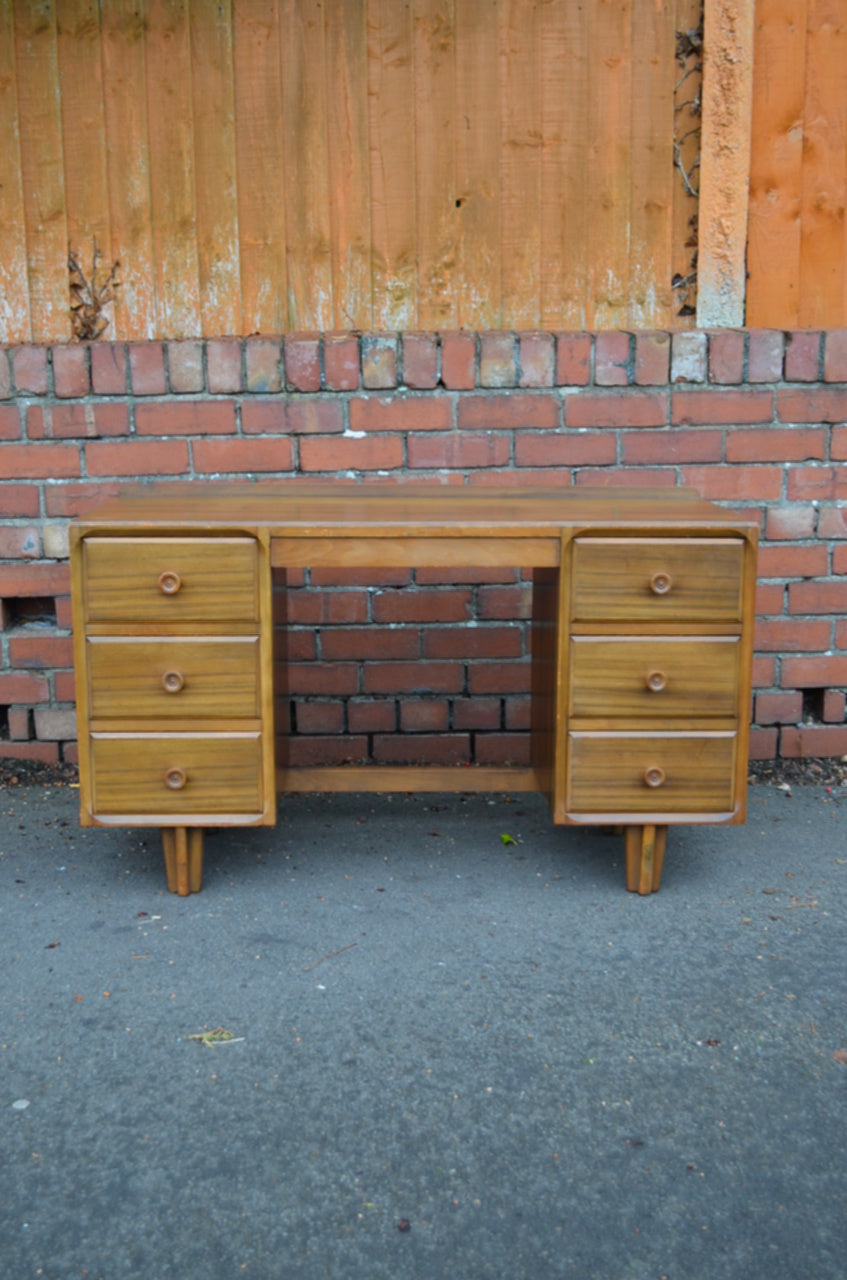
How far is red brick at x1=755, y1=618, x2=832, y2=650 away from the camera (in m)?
2.94

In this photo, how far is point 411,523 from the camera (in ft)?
6.85

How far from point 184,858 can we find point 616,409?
1.61 metres

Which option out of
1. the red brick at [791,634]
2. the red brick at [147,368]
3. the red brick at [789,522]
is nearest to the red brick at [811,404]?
the red brick at [789,522]

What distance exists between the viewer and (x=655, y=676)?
2.17 metres

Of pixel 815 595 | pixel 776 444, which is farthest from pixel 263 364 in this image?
pixel 815 595

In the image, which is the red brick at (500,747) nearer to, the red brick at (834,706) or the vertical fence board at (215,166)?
the red brick at (834,706)

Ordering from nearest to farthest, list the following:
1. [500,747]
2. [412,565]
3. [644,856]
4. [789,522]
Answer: [412,565], [644,856], [789,522], [500,747]

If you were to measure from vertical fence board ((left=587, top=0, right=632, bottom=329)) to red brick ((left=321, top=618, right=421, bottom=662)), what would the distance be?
1008 millimetres

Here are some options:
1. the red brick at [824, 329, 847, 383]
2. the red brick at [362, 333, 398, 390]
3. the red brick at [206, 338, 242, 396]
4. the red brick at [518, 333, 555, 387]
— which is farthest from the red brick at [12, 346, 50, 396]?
the red brick at [824, 329, 847, 383]

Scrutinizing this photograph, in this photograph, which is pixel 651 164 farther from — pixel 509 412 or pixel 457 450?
pixel 457 450

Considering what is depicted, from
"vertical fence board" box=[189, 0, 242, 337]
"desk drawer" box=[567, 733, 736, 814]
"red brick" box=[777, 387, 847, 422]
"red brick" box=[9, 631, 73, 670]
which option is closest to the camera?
"desk drawer" box=[567, 733, 736, 814]

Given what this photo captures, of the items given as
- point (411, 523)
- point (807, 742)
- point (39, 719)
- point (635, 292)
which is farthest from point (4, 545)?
point (807, 742)

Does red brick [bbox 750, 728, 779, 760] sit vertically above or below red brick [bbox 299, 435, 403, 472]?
below

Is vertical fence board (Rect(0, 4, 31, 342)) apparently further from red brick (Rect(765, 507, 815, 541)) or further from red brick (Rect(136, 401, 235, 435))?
red brick (Rect(765, 507, 815, 541))
